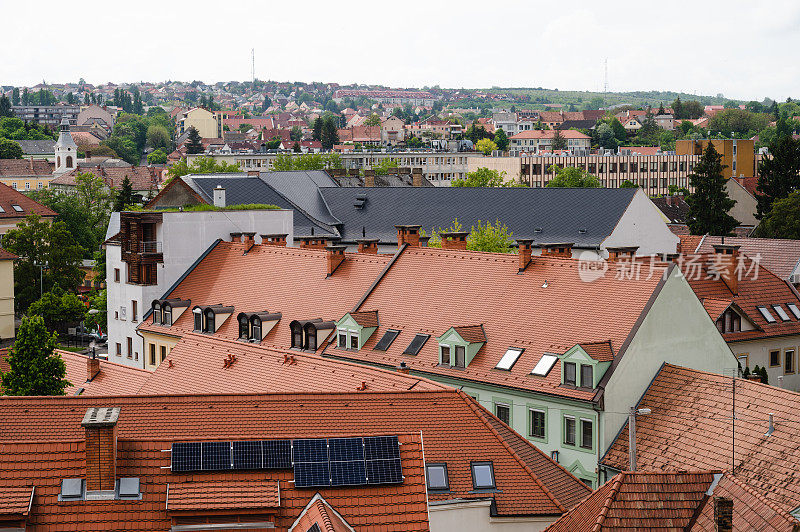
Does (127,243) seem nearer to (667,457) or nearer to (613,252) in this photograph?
(613,252)

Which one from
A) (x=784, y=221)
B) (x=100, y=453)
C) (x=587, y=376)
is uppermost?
(x=784, y=221)

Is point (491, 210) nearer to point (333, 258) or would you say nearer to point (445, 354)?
point (333, 258)

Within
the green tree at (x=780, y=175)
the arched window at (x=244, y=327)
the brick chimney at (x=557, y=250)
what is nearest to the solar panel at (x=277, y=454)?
the arched window at (x=244, y=327)

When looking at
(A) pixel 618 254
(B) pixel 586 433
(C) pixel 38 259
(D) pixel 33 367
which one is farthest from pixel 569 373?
(C) pixel 38 259

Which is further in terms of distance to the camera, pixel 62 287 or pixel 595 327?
pixel 62 287

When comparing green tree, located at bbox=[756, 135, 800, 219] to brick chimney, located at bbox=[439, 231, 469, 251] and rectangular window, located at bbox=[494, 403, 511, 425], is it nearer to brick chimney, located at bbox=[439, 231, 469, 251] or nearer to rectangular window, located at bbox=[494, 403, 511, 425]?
brick chimney, located at bbox=[439, 231, 469, 251]

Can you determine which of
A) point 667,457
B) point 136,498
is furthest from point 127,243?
point 136,498
